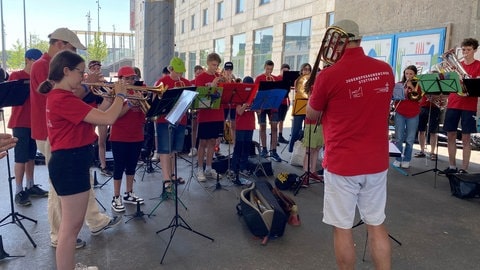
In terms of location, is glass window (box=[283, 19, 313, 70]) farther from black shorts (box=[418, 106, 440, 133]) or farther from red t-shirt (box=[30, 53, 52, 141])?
red t-shirt (box=[30, 53, 52, 141])

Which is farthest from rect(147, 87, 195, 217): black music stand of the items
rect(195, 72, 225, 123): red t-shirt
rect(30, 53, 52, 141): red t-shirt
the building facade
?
the building facade

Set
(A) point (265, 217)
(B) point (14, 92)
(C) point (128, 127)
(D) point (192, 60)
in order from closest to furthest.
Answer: (A) point (265, 217) < (B) point (14, 92) < (C) point (128, 127) < (D) point (192, 60)

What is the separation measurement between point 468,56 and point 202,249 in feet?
18.5

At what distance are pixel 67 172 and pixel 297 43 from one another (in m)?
17.7

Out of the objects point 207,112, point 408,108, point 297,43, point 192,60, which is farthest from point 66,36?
point 192,60

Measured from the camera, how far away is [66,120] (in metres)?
2.73

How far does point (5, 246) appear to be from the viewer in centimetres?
374

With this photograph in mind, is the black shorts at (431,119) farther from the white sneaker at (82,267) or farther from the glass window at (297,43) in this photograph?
the glass window at (297,43)

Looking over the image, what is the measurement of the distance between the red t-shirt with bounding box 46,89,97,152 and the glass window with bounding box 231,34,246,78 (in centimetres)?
2293

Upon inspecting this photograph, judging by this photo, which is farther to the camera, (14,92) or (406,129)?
(406,129)

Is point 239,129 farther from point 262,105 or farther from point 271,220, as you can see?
point 271,220

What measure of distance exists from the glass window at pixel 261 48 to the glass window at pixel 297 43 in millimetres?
1714

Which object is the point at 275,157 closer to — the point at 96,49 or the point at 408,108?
the point at 408,108

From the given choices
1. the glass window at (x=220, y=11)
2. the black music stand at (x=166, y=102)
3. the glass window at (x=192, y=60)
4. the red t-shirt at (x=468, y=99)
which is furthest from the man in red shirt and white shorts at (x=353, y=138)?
the glass window at (x=192, y=60)
